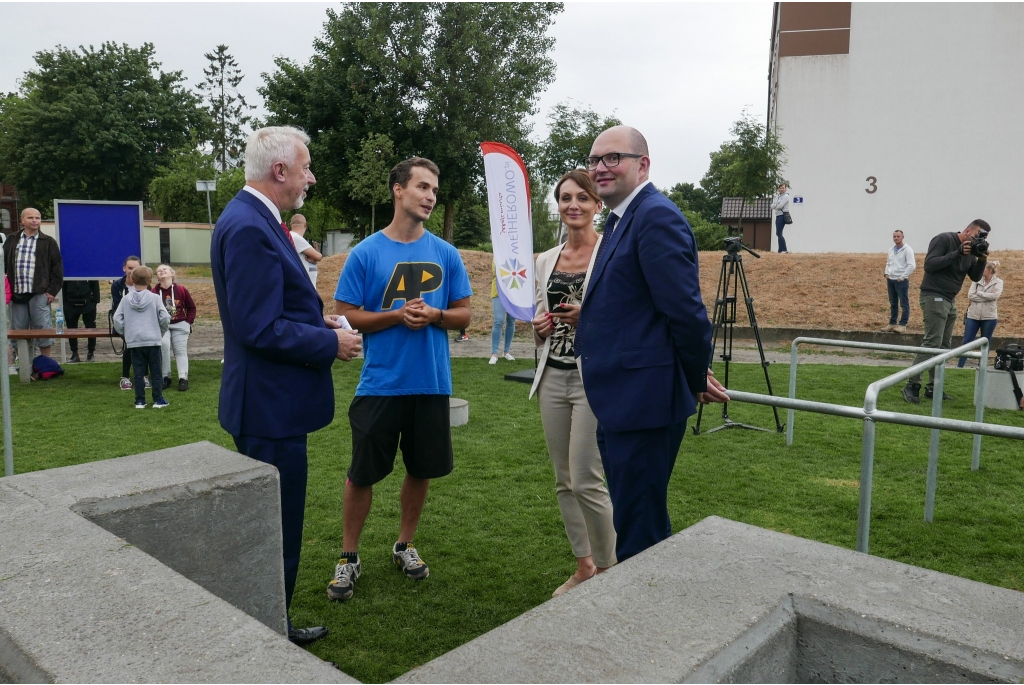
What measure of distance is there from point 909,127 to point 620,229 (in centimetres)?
3832

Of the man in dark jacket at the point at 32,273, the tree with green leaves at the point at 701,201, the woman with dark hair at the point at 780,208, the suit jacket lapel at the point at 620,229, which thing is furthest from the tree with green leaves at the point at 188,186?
the tree with green leaves at the point at 701,201

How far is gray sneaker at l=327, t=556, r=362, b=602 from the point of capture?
3973 millimetres

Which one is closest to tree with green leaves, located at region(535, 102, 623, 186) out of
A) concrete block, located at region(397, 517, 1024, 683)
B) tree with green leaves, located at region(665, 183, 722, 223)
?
concrete block, located at region(397, 517, 1024, 683)

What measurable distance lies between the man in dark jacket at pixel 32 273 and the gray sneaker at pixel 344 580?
9.08m

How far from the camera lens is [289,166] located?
10.3 ft

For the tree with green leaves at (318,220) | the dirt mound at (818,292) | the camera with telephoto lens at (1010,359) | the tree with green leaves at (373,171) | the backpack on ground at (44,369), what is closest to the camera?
the camera with telephoto lens at (1010,359)

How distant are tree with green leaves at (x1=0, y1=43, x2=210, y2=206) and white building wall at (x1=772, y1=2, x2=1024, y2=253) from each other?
32.5 metres

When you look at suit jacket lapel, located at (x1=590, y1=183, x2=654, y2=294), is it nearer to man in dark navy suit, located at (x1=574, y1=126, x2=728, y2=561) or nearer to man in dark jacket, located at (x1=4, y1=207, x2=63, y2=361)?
man in dark navy suit, located at (x1=574, y1=126, x2=728, y2=561)

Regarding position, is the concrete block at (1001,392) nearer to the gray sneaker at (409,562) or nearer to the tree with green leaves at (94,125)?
the gray sneaker at (409,562)

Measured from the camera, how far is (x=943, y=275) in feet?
33.1

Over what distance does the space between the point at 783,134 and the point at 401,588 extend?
38813mm

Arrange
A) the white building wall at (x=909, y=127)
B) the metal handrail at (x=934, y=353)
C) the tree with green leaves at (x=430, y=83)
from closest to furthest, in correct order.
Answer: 1. the metal handrail at (x=934, y=353)
2. the tree with green leaves at (x=430, y=83)
3. the white building wall at (x=909, y=127)

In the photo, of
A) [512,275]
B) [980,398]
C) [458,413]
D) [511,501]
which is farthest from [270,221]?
[980,398]

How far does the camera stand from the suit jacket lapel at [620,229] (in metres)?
3.06
